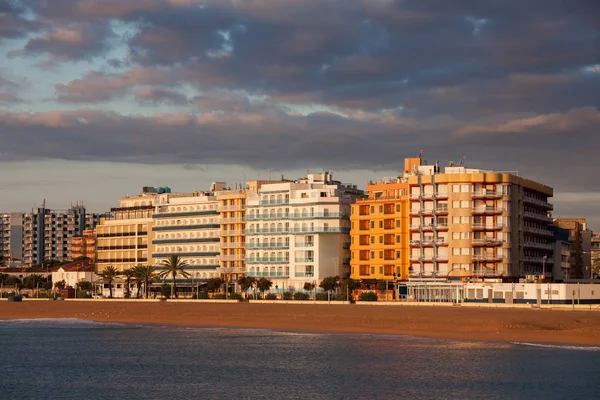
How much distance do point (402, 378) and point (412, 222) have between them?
90.9 meters

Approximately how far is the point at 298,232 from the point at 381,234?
18.2 meters

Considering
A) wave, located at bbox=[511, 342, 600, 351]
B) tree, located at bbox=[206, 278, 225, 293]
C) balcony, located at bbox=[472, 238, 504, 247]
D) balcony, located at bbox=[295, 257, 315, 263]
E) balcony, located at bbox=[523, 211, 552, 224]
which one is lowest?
wave, located at bbox=[511, 342, 600, 351]

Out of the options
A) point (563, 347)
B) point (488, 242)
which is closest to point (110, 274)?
point (488, 242)

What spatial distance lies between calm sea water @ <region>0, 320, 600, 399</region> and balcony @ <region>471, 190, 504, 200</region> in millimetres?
59233

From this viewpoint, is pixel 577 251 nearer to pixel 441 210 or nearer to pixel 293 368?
pixel 441 210

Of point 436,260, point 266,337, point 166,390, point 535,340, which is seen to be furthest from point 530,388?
point 436,260

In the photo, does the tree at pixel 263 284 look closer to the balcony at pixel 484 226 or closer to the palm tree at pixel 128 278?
the palm tree at pixel 128 278

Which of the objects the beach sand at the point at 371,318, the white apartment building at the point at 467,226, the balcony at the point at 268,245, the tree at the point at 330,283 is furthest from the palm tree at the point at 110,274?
the white apartment building at the point at 467,226

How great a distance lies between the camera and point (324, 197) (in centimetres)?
16588

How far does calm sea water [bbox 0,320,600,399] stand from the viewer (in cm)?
5309

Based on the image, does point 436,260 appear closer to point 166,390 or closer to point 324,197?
point 324,197

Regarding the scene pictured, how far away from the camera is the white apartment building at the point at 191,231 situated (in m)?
184

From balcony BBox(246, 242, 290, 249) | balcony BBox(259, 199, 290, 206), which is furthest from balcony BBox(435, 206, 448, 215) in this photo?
balcony BBox(259, 199, 290, 206)

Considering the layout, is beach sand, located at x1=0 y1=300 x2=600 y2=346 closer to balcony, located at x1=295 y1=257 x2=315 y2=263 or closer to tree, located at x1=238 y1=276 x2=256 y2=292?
tree, located at x1=238 y1=276 x2=256 y2=292
